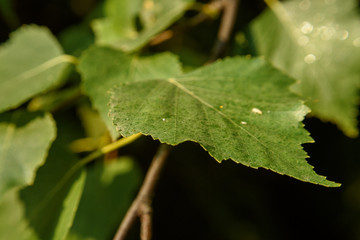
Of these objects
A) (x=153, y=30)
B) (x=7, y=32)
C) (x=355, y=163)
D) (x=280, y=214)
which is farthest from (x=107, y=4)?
(x=280, y=214)

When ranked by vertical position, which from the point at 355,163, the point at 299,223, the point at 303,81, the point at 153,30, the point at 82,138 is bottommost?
the point at 299,223

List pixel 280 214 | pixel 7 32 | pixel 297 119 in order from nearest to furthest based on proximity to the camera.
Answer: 1. pixel 297 119
2. pixel 7 32
3. pixel 280 214

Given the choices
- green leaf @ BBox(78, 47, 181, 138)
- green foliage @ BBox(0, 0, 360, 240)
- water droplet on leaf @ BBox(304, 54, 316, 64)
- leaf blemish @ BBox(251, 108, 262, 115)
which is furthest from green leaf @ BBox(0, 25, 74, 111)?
water droplet on leaf @ BBox(304, 54, 316, 64)

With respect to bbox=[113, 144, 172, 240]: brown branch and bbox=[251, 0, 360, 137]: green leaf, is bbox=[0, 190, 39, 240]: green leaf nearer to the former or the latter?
bbox=[113, 144, 172, 240]: brown branch

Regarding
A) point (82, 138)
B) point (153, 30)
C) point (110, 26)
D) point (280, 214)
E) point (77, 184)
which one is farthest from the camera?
point (280, 214)

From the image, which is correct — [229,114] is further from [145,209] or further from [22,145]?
[22,145]

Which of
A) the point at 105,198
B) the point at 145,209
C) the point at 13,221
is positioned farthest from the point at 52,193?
the point at 105,198

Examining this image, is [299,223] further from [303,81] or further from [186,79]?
[186,79]
